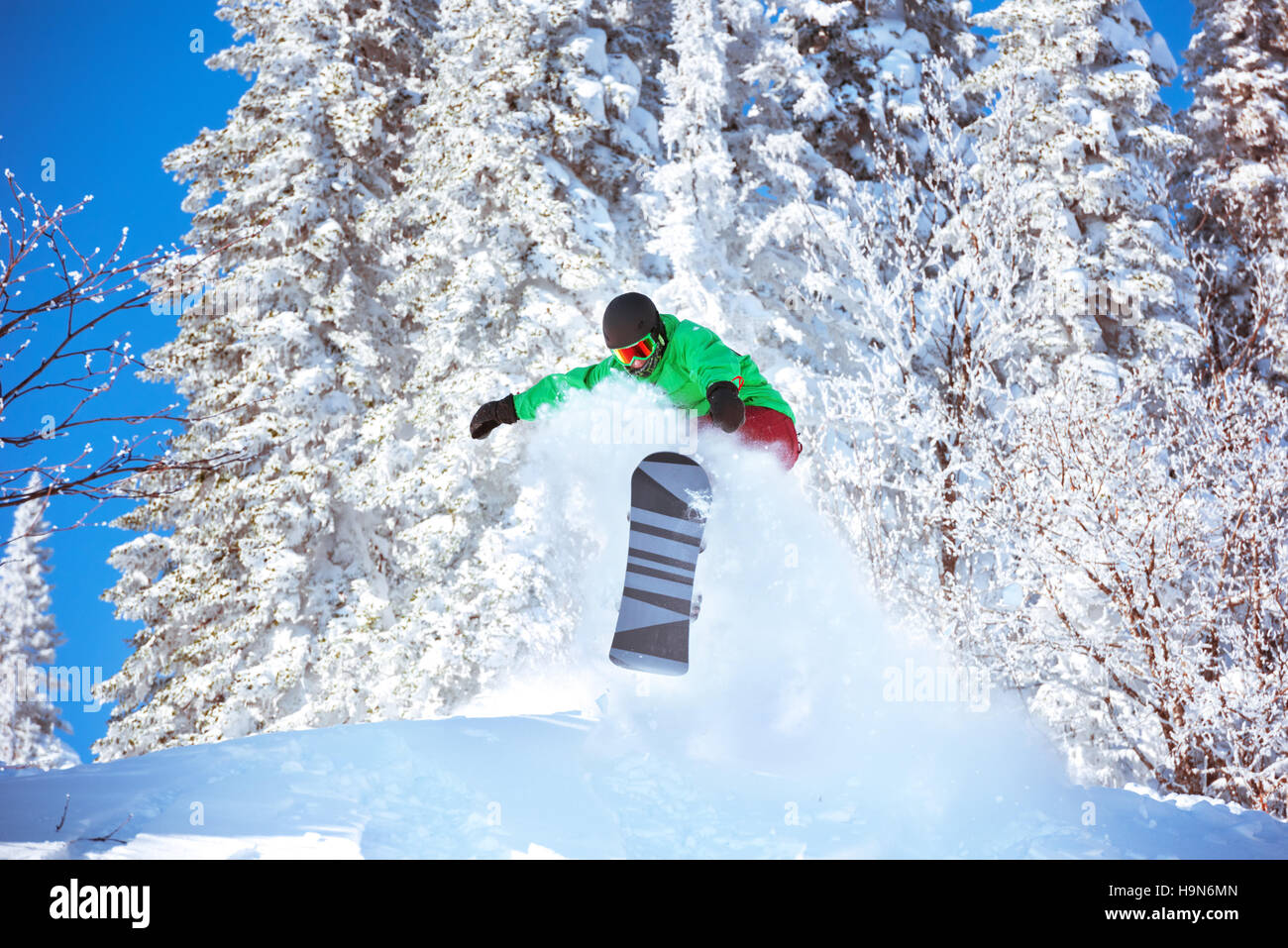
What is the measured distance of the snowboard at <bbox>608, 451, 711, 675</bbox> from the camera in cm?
477

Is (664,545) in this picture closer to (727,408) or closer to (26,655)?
(727,408)

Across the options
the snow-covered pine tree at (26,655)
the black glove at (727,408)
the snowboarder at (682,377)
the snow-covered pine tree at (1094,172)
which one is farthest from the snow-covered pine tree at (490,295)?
the snow-covered pine tree at (26,655)

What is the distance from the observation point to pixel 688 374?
16.5 ft

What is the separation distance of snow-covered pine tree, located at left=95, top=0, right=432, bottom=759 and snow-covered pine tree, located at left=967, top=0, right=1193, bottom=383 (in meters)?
10.3

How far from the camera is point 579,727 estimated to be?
16.3 feet

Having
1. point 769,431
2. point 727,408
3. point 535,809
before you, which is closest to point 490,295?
point 769,431

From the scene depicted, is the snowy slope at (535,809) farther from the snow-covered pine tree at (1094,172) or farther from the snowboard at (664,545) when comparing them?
the snow-covered pine tree at (1094,172)

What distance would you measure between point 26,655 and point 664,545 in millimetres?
23319

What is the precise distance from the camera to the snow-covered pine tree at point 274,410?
35.5ft

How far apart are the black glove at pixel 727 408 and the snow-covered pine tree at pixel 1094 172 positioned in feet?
30.2

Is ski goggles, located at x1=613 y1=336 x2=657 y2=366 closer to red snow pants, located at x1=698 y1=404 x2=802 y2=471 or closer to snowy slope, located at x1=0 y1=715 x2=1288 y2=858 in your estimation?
red snow pants, located at x1=698 y1=404 x2=802 y2=471

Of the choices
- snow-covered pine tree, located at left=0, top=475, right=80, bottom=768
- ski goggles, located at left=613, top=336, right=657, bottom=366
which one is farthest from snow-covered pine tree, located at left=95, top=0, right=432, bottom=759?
snow-covered pine tree, located at left=0, top=475, right=80, bottom=768
